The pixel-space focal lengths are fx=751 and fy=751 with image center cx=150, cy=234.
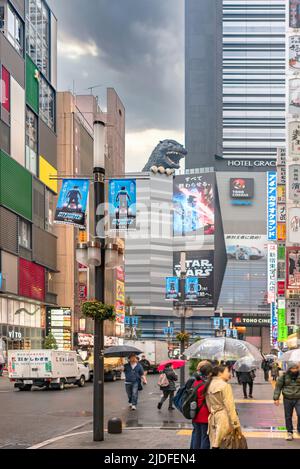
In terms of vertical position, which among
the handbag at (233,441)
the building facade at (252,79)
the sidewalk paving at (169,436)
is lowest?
the sidewalk paving at (169,436)

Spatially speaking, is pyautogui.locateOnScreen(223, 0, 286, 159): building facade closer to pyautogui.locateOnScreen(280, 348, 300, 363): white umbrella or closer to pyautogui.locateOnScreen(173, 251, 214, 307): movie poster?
pyautogui.locateOnScreen(173, 251, 214, 307): movie poster

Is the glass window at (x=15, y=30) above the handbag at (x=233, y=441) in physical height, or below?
above

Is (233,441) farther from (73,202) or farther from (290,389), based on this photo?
(73,202)

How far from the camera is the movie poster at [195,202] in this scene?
16700cm

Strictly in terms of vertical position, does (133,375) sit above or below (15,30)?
below

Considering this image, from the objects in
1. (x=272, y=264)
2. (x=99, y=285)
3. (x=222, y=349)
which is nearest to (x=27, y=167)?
(x=272, y=264)

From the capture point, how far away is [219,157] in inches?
7456

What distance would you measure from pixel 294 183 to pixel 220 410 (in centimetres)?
3134

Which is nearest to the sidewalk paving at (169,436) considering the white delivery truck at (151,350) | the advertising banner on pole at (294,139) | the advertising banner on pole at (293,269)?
the advertising banner on pole at (293,269)

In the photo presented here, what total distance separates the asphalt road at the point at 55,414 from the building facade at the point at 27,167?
105 ft

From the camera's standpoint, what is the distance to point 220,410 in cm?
1019

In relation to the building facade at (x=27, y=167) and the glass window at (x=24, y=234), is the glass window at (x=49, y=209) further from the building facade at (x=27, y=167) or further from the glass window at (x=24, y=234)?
the glass window at (x=24, y=234)

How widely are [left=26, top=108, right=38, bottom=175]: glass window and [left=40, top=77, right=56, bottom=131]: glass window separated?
3.54 meters

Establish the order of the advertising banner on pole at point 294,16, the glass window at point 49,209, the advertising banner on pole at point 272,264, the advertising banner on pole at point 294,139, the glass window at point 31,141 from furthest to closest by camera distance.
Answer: the advertising banner on pole at point 272,264 → the glass window at point 49,209 → the glass window at point 31,141 → the advertising banner on pole at point 294,16 → the advertising banner on pole at point 294,139
